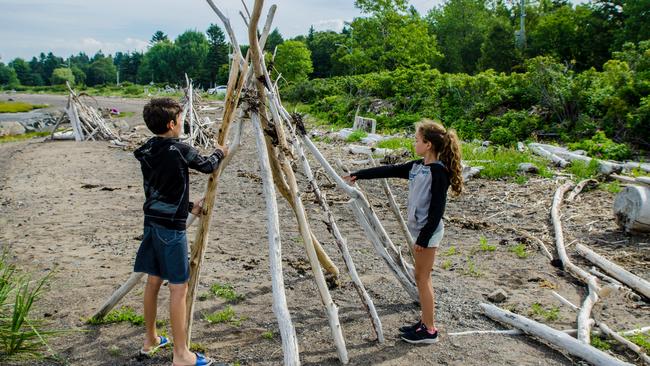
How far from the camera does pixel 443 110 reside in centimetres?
1733

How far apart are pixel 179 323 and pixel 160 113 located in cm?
131

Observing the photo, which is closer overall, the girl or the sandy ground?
the girl

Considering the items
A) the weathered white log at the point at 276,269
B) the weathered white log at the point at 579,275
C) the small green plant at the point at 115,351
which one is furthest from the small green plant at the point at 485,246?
the small green plant at the point at 115,351

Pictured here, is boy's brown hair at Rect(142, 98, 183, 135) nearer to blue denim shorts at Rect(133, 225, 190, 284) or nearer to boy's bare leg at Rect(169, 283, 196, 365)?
blue denim shorts at Rect(133, 225, 190, 284)

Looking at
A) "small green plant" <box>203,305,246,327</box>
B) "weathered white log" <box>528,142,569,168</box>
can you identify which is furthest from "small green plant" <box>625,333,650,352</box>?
"weathered white log" <box>528,142,569,168</box>

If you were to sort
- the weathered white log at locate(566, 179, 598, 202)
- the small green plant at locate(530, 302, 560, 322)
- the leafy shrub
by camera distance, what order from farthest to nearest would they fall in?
the leafy shrub, the weathered white log at locate(566, 179, 598, 202), the small green plant at locate(530, 302, 560, 322)

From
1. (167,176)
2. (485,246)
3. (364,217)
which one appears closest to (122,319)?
(167,176)

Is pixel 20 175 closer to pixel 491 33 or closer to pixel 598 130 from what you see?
pixel 598 130

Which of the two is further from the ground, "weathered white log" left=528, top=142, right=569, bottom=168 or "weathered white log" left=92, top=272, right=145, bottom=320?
"weathered white log" left=528, top=142, right=569, bottom=168

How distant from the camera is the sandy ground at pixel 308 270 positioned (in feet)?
12.6

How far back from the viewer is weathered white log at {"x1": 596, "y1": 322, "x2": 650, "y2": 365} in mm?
3678

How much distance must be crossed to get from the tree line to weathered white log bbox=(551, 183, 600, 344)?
337 cm

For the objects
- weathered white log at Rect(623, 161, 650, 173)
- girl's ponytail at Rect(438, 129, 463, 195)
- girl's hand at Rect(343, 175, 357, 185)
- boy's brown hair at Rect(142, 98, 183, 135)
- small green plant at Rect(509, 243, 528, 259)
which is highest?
boy's brown hair at Rect(142, 98, 183, 135)

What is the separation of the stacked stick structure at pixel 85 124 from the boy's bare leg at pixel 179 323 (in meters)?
15.4
